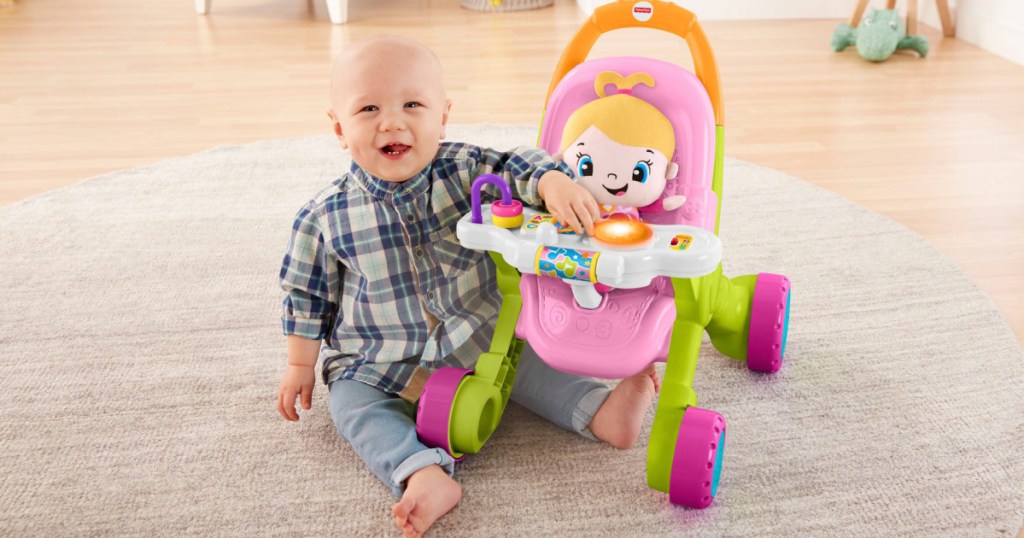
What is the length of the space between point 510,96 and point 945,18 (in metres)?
1.47

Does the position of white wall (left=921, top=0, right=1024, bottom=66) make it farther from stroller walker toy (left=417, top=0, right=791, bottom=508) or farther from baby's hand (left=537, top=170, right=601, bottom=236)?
baby's hand (left=537, top=170, right=601, bottom=236)

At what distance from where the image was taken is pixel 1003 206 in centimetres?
181

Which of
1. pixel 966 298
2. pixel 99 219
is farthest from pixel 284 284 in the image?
pixel 966 298

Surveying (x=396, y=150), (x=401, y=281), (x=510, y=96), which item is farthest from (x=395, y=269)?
(x=510, y=96)

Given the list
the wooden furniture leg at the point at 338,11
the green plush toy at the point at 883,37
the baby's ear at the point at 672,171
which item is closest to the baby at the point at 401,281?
the baby's ear at the point at 672,171

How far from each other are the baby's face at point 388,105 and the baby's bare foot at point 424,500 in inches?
13.0

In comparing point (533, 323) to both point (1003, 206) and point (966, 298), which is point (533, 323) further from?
point (1003, 206)

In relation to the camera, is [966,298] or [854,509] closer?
[854,509]

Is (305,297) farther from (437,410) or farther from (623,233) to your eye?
(623,233)

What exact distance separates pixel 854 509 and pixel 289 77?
2219 mm

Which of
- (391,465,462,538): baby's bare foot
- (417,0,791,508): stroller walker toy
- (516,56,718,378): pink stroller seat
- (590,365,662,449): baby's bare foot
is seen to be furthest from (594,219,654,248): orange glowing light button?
(391,465,462,538): baby's bare foot

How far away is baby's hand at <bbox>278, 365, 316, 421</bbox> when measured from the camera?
3.63 feet

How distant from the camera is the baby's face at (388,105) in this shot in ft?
3.33

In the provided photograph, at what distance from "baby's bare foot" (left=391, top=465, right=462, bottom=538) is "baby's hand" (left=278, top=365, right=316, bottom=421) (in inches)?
6.7
